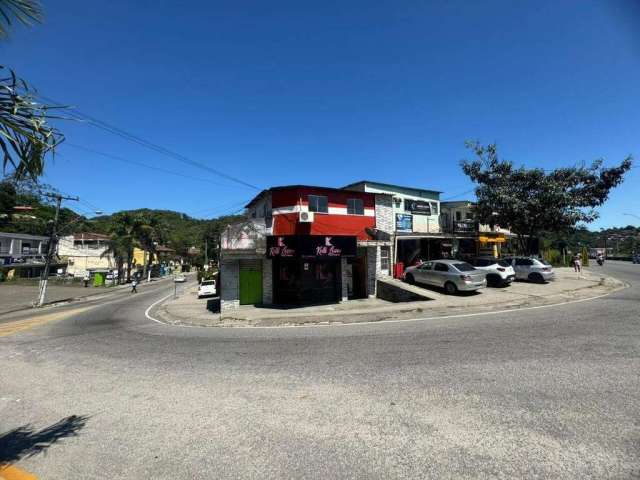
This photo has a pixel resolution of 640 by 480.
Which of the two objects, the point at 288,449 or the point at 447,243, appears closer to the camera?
the point at 288,449

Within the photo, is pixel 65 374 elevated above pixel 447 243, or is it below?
below

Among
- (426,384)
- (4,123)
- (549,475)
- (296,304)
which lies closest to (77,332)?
(296,304)

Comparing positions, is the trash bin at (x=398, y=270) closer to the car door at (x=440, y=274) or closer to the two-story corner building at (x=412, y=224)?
the two-story corner building at (x=412, y=224)

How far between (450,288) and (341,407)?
14447 mm

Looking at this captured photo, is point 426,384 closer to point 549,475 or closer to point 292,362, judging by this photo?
point 549,475

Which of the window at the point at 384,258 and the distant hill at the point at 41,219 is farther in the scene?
the distant hill at the point at 41,219

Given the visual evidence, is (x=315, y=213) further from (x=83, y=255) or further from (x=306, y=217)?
(x=83, y=255)

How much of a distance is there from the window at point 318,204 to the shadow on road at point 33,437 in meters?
15.2

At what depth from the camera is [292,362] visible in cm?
707

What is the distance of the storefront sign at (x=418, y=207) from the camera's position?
80.8 ft

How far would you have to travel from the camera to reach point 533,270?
2117 centimetres

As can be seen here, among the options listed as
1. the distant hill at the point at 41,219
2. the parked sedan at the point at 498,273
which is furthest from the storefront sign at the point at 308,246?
the distant hill at the point at 41,219

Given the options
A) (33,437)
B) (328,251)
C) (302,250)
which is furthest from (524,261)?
(33,437)

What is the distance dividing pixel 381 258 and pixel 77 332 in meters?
16.8
